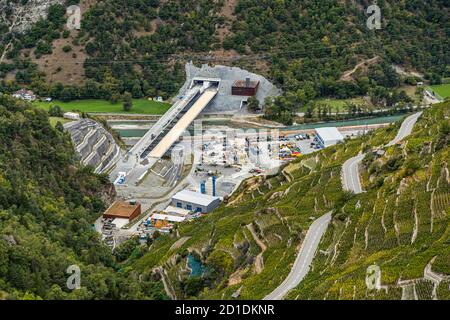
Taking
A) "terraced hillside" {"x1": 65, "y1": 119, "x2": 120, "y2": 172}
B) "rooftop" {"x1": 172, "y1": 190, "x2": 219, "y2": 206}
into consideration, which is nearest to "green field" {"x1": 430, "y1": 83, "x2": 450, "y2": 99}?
"terraced hillside" {"x1": 65, "y1": 119, "x2": 120, "y2": 172}

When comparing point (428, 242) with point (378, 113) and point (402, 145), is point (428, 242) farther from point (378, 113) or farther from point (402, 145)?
point (378, 113)

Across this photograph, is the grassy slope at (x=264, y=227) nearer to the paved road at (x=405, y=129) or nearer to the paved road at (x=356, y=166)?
the paved road at (x=356, y=166)

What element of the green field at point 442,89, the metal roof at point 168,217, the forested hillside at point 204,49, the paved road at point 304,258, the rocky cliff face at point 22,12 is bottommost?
the metal roof at point 168,217

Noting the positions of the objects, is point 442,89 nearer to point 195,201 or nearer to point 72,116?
point 72,116

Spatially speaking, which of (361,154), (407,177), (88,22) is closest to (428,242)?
(407,177)

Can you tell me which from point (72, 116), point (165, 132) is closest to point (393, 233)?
point (72, 116)

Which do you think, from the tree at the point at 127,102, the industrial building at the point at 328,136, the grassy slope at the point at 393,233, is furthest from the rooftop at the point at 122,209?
the tree at the point at 127,102
